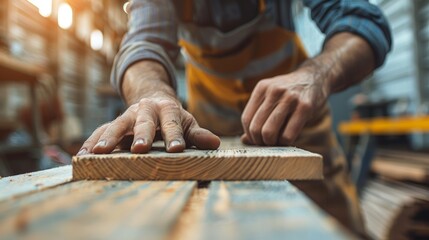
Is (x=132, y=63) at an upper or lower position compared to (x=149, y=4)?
lower

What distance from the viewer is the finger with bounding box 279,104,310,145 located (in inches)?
46.3

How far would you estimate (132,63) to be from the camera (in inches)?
65.7

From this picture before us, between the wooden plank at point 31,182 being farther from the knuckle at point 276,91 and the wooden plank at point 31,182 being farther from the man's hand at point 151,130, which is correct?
the knuckle at point 276,91

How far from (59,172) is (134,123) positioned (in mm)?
222

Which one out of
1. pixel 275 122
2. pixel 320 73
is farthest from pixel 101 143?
pixel 320 73

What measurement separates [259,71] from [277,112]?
115 centimetres

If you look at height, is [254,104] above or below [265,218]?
above

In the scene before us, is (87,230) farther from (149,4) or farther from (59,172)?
(149,4)

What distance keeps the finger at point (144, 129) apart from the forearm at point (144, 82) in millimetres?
300

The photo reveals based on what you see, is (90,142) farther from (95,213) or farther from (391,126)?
(391,126)

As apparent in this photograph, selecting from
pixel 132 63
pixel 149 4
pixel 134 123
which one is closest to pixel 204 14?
pixel 149 4

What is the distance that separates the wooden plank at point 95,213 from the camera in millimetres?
376

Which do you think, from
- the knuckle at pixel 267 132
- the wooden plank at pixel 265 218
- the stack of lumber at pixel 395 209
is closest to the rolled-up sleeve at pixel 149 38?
the knuckle at pixel 267 132

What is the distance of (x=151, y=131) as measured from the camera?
0.91 metres
